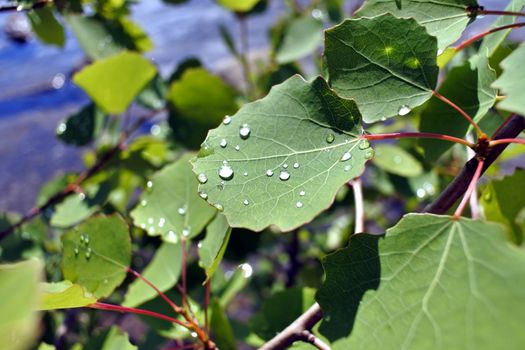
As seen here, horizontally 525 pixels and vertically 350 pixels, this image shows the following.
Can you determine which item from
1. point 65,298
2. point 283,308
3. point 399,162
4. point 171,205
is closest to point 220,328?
point 283,308

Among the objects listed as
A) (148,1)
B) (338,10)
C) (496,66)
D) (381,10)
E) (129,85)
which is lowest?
(148,1)

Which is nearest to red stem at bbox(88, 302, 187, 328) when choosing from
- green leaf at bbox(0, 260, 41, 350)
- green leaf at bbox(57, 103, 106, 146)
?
green leaf at bbox(0, 260, 41, 350)

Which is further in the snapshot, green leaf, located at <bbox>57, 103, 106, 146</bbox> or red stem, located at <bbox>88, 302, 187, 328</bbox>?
green leaf, located at <bbox>57, 103, 106, 146</bbox>

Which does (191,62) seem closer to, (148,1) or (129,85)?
(129,85)

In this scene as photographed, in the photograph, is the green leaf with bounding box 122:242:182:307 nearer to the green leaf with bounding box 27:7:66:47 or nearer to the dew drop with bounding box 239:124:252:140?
the dew drop with bounding box 239:124:252:140

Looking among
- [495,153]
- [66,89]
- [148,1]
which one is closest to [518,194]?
[495,153]

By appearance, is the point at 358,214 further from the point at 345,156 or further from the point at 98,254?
the point at 98,254

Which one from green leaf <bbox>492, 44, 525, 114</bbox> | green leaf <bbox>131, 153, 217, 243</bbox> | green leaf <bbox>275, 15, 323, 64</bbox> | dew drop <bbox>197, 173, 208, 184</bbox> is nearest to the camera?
green leaf <bbox>492, 44, 525, 114</bbox>
